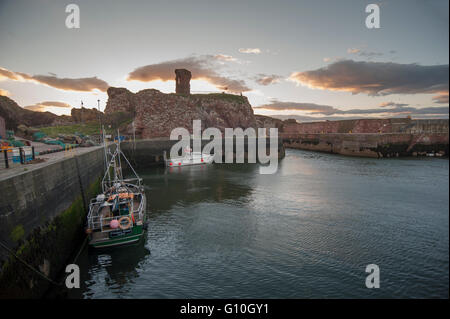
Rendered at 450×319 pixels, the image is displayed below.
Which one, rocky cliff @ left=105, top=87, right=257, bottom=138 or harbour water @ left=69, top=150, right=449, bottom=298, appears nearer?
harbour water @ left=69, top=150, right=449, bottom=298

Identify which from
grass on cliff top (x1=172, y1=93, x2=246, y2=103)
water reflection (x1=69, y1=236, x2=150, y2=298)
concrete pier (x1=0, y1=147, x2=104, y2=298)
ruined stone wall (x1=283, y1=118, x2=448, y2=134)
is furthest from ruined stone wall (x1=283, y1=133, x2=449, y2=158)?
concrete pier (x1=0, y1=147, x2=104, y2=298)

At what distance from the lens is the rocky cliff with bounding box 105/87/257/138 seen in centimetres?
8306

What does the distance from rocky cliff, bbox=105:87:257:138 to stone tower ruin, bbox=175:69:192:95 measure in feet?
24.5

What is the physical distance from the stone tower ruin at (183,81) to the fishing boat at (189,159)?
2573 inches

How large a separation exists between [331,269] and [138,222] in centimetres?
1145

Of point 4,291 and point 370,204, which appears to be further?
point 370,204

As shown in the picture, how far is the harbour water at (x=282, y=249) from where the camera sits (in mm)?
11141

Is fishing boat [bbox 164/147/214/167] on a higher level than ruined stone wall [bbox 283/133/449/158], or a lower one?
lower

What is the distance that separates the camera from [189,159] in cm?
5069

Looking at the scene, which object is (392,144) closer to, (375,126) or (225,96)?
(375,126)

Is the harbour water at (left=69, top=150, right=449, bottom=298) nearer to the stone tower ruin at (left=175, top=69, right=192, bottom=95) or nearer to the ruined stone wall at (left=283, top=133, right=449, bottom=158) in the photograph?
the ruined stone wall at (left=283, top=133, right=449, bottom=158)
